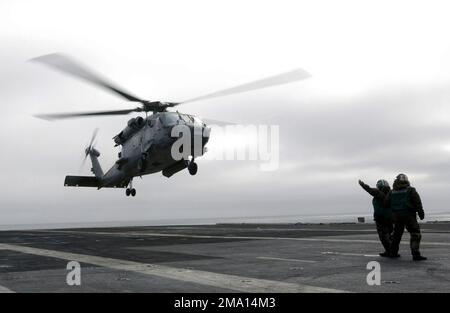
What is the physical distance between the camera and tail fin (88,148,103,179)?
42075 mm

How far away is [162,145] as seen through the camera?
28859 mm

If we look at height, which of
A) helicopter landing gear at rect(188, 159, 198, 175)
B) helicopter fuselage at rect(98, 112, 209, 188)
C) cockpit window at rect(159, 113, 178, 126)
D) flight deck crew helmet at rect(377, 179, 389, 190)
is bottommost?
flight deck crew helmet at rect(377, 179, 389, 190)

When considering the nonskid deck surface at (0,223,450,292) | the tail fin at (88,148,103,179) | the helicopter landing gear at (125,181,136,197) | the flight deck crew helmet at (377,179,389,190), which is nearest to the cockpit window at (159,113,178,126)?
the helicopter landing gear at (125,181,136,197)

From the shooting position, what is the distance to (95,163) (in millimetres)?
43156

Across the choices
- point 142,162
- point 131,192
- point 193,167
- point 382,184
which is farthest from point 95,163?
point 382,184

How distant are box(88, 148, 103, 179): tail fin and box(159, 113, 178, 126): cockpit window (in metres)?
13.3

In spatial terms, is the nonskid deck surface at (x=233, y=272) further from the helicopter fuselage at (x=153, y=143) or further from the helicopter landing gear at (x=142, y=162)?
the helicopter landing gear at (x=142, y=162)

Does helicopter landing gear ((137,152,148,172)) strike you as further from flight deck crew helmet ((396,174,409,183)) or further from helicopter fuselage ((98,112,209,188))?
flight deck crew helmet ((396,174,409,183))

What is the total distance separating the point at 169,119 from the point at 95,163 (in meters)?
16.7

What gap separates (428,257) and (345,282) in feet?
17.4

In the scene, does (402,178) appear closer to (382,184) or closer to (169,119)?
(382,184)

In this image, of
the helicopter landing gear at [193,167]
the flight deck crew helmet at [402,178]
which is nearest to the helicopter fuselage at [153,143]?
the helicopter landing gear at [193,167]

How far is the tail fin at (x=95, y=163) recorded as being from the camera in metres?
42.1
